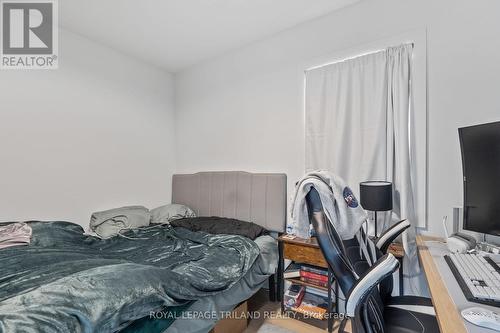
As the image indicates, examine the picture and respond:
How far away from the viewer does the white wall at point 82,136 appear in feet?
7.45

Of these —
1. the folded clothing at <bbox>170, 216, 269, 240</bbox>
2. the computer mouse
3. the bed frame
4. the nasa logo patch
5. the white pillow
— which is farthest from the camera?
the white pillow

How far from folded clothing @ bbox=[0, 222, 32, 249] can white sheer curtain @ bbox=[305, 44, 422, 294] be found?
2.46 metres

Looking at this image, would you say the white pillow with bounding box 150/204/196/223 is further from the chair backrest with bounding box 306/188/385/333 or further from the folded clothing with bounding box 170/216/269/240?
the chair backrest with bounding box 306/188/385/333

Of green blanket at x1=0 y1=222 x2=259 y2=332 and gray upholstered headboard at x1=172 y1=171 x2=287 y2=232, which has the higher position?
gray upholstered headboard at x1=172 y1=171 x2=287 y2=232

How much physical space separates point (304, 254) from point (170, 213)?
1.71 metres

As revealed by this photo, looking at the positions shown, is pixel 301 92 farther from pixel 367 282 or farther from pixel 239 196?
pixel 367 282

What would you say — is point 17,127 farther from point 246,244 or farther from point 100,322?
point 246,244

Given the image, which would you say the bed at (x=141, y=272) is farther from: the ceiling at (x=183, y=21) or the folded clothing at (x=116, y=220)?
the ceiling at (x=183, y=21)

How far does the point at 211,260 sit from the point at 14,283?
3.59 feet

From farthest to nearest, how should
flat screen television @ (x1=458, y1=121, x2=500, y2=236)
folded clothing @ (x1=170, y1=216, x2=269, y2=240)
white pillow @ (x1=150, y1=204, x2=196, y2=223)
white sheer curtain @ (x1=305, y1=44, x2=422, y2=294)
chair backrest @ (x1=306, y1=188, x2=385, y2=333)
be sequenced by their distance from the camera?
white pillow @ (x1=150, y1=204, x2=196, y2=223) → folded clothing @ (x1=170, y1=216, x2=269, y2=240) → white sheer curtain @ (x1=305, y1=44, x2=422, y2=294) → flat screen television @ (x1=458, y1=121, x2=500, y2=236) → chair backrest @ (x1=306, y1=188, x2=385, y2=333)

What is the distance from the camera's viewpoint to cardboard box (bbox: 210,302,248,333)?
180cm

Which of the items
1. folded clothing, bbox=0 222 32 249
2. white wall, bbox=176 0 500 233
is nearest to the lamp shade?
white wall, bbox=176 0 500 233

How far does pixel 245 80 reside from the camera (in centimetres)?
297

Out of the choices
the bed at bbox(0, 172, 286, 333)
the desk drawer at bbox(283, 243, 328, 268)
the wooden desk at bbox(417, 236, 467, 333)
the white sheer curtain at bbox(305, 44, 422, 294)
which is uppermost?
the white sheer curtain at bbox(305, 44, 422, 294)
